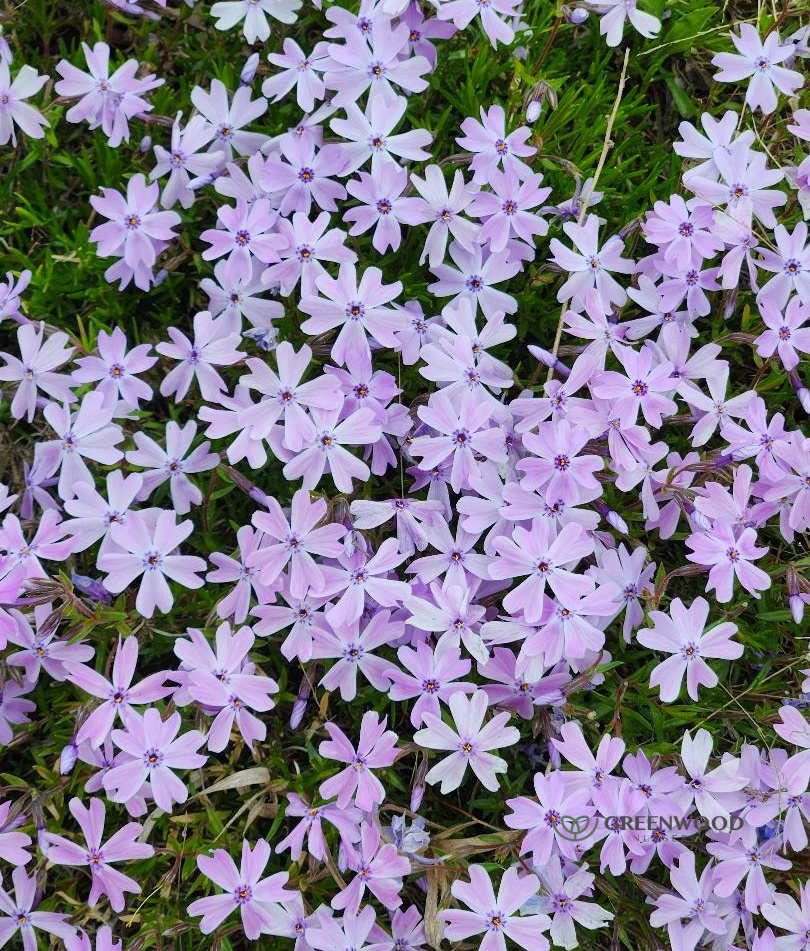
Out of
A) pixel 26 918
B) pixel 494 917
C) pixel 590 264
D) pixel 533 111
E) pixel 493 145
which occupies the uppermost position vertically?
pixel 533 111

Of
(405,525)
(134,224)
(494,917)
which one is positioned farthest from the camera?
(134,224)

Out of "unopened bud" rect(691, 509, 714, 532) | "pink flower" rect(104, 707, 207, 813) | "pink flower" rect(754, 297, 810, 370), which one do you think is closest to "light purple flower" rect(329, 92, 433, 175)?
"pink flower" rect(754, 297, 810, 370)

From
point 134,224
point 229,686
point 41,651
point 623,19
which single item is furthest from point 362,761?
point 623,19

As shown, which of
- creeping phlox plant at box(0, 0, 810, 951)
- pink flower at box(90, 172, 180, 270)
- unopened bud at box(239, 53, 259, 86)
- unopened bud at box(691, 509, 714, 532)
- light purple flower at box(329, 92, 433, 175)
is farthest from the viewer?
unopened bud at box(239, 53, 259, 86)

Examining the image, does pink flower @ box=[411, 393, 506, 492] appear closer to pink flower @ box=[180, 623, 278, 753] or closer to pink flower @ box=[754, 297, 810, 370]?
pink flower @ box=[180, 623, 278, 753]

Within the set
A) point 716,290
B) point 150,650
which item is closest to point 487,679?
point 150,650

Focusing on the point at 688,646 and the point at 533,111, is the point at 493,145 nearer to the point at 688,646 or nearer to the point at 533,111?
the point at 533,111
